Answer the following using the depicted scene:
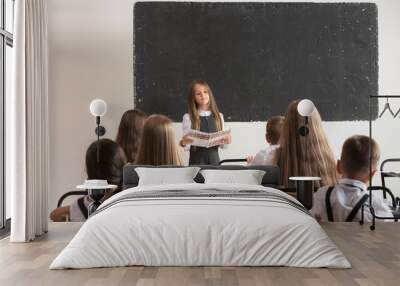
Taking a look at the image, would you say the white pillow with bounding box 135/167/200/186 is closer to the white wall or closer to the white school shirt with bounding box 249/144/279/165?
the white wall

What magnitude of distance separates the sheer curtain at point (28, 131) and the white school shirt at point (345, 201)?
3479 mm

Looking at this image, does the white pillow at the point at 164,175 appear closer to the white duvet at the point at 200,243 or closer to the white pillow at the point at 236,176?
the white pillow at the point at 236,176

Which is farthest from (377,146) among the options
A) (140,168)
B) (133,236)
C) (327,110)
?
(133,236)

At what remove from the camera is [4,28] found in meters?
7.32

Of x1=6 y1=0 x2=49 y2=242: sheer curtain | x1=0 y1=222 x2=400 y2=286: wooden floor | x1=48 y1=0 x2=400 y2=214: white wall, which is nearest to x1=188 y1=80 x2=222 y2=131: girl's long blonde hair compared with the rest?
x1=48 y1=0 x2=400 y2=214: white wall

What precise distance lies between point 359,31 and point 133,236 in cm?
464

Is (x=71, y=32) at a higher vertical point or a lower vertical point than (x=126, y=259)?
higher

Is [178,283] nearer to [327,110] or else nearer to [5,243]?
[5,243]

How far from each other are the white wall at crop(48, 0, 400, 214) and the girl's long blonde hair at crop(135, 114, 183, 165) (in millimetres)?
172

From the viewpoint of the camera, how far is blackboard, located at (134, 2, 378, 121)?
8.12 metres

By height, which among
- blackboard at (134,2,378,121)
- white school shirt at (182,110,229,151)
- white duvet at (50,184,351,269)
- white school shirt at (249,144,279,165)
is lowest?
white duvet at (50,184,351,269)

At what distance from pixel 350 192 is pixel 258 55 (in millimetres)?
2150

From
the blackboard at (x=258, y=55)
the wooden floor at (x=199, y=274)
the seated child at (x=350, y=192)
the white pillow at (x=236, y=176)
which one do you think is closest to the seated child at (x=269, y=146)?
the blackboard at (x=258, y=55)

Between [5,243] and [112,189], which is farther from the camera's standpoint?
[112,189]
